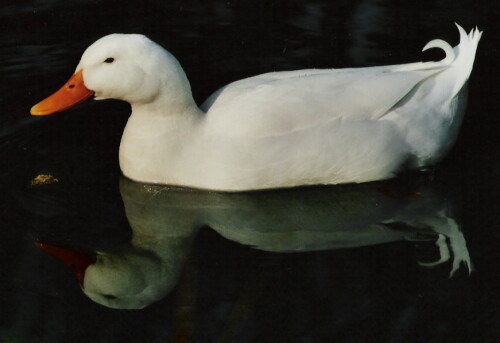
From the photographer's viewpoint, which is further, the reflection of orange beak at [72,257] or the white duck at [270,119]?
the white duck at [270,119]

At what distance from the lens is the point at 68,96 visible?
261 inches

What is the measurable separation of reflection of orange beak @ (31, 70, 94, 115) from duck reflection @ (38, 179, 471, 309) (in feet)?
2.30

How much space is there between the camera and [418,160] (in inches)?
274

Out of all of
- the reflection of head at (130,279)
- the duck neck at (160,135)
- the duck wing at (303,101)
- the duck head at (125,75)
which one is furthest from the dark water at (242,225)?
the duck head at (125,75)

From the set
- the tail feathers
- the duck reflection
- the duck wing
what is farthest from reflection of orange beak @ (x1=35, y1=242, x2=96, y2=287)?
the tail feathers

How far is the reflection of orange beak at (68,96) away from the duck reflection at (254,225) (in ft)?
2.30

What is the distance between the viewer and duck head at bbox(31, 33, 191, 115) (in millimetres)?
6465

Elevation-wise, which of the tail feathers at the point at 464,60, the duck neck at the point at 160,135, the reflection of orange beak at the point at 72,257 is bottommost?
the reflection of orange beak at the point at 72,257

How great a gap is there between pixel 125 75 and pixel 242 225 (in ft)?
3.72

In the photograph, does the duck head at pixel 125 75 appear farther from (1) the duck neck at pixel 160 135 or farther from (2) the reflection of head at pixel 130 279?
(2) the reflection of head at pixel 130 279

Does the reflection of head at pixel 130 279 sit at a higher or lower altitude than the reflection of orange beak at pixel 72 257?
higher

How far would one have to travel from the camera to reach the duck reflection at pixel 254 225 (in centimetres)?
612

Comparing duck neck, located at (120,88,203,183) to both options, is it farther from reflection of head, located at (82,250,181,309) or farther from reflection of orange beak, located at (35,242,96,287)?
reflection of orange beak, located at (35,242,96,287)

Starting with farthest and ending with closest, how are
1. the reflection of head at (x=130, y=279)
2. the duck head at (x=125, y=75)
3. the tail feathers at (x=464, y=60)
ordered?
the tail feathers at (x=464, y=60) < the duck head at (x=125, y=75) < the reflection of head at (x=130, y=279)
